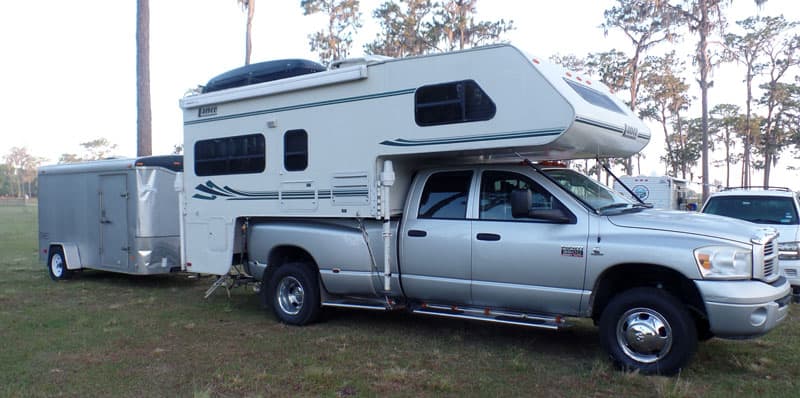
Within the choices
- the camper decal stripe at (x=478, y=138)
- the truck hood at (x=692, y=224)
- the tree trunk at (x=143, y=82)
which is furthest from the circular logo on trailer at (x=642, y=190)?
the camper decal stripe at (x=478, y=138)

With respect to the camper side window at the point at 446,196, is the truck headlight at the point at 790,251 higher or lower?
lower

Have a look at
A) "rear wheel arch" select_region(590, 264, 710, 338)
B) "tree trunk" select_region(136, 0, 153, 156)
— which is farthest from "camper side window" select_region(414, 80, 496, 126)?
"tree trunk" select_region(136, 0, 153, 156)

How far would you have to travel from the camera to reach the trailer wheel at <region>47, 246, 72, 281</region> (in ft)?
38.9

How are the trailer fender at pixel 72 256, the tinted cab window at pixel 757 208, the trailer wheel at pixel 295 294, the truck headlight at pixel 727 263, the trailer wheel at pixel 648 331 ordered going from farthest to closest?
the trailer fender at pixel 72 256 → the tinted cab window at pixel 757 208 → the trailer wheel at pixel 295 294 → the trailer wheel at pixel 648 331 → the truck headlight at pixel 727 263

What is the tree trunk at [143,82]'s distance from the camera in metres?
15.1

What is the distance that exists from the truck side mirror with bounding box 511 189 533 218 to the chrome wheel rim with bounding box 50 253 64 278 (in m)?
9.53

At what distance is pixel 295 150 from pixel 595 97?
11.4ft

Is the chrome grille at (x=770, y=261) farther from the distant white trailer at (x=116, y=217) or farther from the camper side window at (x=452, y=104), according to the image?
the distant white trailer at (x=116, y=217)

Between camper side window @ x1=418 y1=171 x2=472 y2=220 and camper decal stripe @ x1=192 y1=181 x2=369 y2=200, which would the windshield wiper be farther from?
camper decal stripe @ x1=192 y1=181 x2=369 y2=200

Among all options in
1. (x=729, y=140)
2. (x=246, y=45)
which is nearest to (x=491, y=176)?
(x=246, y=45)

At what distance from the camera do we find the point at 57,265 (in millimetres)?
12070

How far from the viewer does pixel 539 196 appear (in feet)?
20.4

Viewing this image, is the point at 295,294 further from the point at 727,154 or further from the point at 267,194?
the point at 727,154

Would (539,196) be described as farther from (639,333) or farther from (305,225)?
(305,225)
